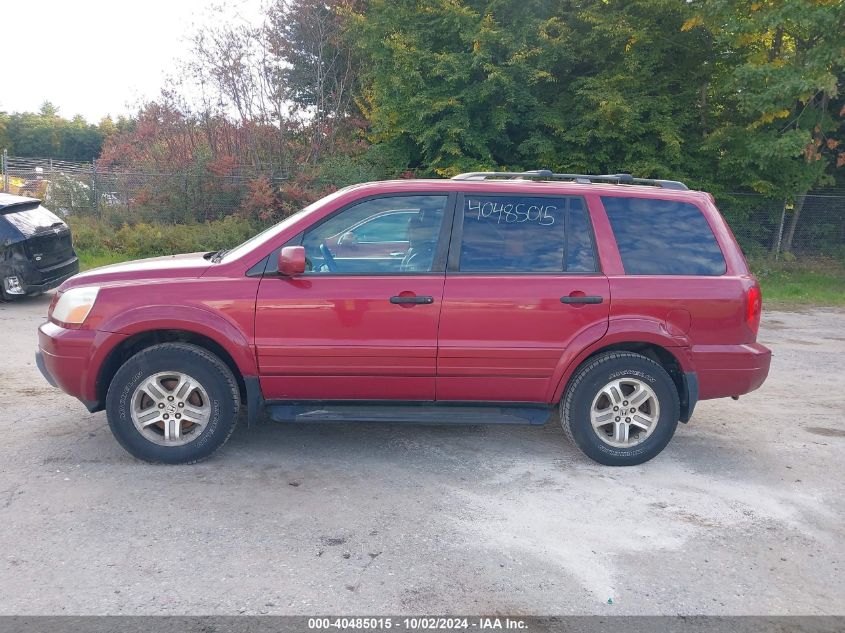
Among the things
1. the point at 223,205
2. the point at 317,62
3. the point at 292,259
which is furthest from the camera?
the point at 317,62

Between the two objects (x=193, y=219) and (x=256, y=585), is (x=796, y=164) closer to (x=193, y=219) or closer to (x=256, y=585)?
(x=193, y=219)

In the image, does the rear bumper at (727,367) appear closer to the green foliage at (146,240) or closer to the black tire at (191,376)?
the black tire at (191,376)

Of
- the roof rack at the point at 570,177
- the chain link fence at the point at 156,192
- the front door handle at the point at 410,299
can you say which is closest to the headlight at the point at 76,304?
the front door handle at the point at 410,299

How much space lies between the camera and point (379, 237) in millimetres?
4652

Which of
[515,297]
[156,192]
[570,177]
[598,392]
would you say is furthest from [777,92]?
[156,192]

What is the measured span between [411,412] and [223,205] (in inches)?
498

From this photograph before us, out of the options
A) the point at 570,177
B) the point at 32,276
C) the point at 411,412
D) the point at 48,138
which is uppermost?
the point at 48,138

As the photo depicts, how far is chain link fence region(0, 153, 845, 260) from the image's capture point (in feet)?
51.3

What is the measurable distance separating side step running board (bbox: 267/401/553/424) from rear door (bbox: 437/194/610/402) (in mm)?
80

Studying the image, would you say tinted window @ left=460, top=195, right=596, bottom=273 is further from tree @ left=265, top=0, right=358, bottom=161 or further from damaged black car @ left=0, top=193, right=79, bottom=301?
tree @ left=265, top=0, right=358, bottom=161

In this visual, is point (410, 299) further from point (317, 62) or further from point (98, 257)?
point (317, 62)

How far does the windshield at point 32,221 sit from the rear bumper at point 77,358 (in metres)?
6.18

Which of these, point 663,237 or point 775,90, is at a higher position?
point 775,90

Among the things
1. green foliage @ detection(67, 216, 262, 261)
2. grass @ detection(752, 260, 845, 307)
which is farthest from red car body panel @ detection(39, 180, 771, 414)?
green foliage @ detection(67, 216, 262, 261)
